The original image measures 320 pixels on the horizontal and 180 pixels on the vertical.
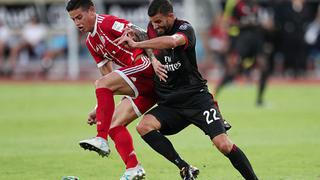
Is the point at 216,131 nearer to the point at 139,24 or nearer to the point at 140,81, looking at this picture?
the point at 140,81

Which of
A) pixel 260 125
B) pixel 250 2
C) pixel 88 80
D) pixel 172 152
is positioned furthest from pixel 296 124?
pixel 88 80

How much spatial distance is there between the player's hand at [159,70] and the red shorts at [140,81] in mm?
530

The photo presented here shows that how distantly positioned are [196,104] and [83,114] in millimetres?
10444

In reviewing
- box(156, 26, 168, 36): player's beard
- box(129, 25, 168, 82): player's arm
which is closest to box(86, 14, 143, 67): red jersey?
box(129, 25, 168, 82): player's arm

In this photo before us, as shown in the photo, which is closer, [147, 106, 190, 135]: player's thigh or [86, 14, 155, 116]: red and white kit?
[147, 106, 190, 135]: player's thigh

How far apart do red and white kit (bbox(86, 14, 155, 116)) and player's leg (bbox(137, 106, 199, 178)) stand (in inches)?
14.1

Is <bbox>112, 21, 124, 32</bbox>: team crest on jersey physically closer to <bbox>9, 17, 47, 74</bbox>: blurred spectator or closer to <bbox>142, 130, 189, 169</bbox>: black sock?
<bbox>142, 130, 189, 169</bbox>: black sock

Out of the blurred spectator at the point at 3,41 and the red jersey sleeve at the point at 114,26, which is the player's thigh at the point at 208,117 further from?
the blurred spectator at the point at 3,41

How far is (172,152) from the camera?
9602mm

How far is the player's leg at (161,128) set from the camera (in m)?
9.52

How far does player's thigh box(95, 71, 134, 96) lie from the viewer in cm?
952

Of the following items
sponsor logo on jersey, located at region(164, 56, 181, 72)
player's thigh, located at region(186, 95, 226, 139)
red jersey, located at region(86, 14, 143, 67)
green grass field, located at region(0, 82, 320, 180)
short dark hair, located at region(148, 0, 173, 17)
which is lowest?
green grass field, located at region(0, 82, 320, 180)

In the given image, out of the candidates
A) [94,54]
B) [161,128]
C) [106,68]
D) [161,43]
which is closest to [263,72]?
[106,68]

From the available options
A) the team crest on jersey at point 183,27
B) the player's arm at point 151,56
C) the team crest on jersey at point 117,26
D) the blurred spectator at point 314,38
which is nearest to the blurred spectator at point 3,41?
the blurred spectator at point 314,38
